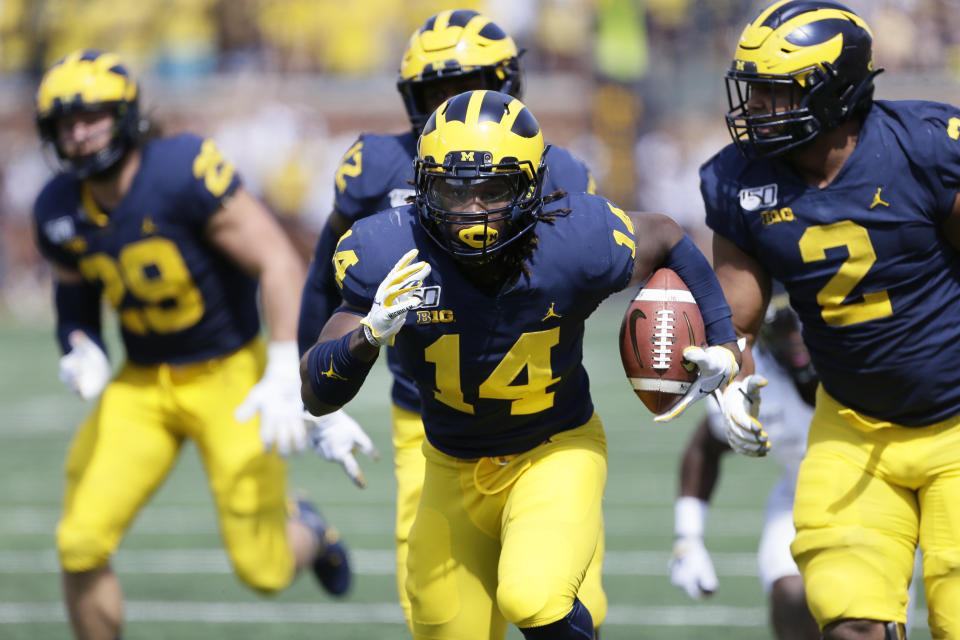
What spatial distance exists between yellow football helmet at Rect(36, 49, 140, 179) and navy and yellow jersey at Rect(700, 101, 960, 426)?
225 cm

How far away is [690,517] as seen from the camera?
4215mm

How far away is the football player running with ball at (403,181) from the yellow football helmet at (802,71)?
56cm

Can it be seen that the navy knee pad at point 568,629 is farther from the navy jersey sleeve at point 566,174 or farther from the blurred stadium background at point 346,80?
the blurred stadium background at point 346,80

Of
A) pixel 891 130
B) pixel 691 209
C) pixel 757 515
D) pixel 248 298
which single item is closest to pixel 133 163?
pixel 248 298

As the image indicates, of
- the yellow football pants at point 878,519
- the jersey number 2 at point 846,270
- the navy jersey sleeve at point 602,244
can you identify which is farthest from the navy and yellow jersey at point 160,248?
the yellow football pants at point 878,519

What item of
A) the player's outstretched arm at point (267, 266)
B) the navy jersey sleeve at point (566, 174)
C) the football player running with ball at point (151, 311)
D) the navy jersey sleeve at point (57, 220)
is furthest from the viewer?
the navy jersey sleeve at point (57, 220)

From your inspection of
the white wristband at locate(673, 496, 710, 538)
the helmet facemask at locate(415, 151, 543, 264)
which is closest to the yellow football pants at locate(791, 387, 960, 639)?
the white wristband at locate(673, 496, 710, 538)

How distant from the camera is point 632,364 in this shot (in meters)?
3.38

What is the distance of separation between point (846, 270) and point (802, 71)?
1.75 feet

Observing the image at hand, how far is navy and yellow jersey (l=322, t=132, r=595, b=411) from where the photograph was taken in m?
3.86

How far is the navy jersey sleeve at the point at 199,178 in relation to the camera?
4.58 m

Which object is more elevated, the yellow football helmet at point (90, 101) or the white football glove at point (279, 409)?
the yellow football helmet at point (90, 101)

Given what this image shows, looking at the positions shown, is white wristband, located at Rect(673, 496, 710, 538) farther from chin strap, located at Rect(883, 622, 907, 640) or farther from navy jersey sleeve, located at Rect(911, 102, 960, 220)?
navy jersey sleeve, located at Rect(911, 102, 960, 220)

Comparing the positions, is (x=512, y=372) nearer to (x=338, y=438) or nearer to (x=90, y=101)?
(x=338, y=438)
